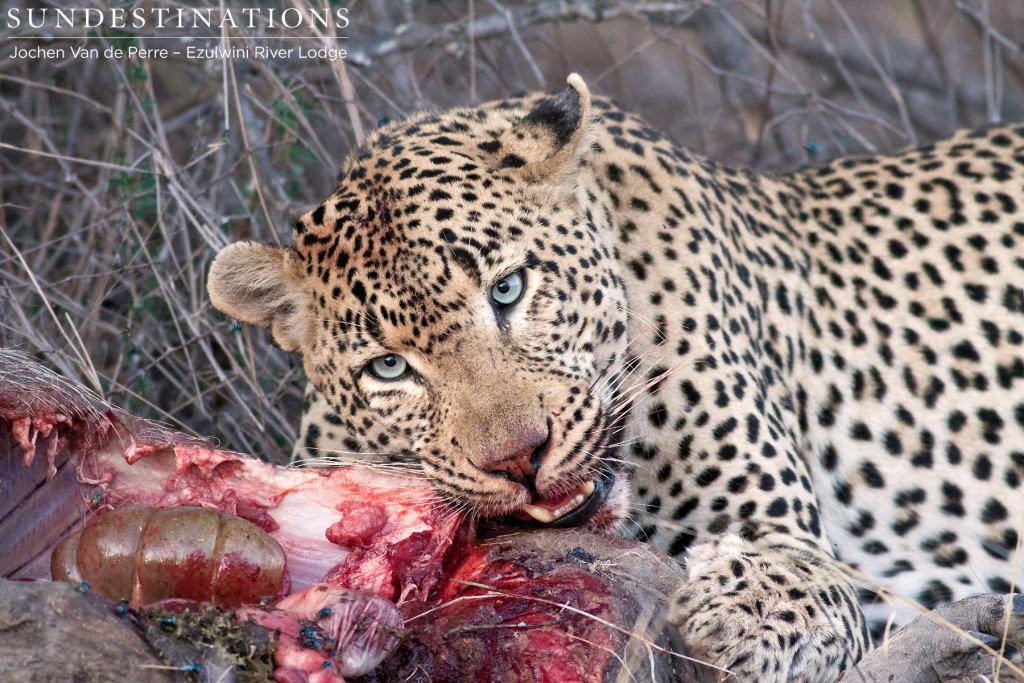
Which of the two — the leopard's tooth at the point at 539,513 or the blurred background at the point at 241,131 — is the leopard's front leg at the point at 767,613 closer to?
the leopard's tooth at the point at 539,513

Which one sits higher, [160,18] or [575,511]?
[160,18]

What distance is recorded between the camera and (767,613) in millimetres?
3645

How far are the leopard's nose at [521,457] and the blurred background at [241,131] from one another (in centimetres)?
243

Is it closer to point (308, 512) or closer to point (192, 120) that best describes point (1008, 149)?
point (308, 512)

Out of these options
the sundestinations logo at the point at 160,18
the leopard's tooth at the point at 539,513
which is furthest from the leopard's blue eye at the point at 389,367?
the sundestinations logo at the point at 160,18

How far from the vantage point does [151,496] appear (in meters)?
3.71

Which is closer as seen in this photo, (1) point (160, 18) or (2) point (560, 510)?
(2) point (560, 510)

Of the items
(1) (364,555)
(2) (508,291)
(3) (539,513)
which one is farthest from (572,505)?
(2) (508,291)

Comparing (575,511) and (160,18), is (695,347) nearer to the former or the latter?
(575,511)

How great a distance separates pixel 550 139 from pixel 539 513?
1.60 meters

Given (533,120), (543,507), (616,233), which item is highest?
(533,120)

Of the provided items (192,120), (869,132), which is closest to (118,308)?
(192,120)

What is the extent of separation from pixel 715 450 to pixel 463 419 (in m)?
1.26

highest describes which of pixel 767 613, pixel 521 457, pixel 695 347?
pixel 695 347
